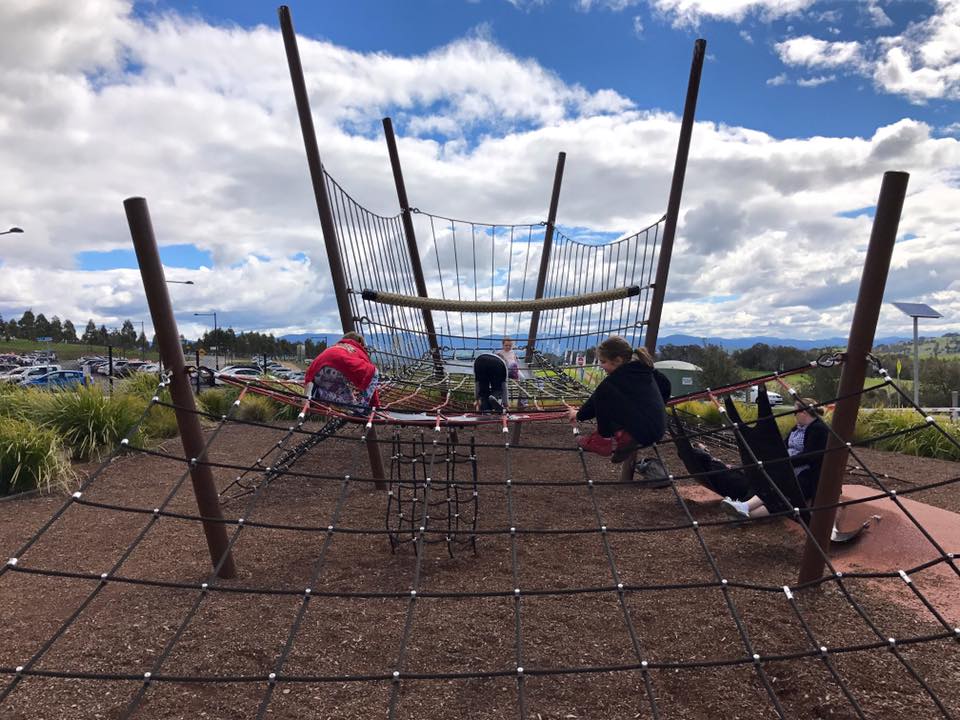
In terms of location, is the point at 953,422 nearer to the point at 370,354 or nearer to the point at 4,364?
the point at 370,354

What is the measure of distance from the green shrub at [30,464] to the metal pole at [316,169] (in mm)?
2834

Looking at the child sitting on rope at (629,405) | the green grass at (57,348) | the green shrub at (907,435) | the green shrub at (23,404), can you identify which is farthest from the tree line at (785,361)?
the green grass at (57,348)

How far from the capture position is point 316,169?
469 centimetres

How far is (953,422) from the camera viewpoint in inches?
343

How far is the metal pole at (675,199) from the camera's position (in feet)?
16.1

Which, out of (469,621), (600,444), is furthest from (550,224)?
(469,621)

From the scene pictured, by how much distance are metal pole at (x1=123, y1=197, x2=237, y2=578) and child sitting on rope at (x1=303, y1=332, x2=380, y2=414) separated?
2.71 feet

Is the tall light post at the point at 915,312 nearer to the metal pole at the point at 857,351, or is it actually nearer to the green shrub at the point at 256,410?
the metal pole at the point at 857,351

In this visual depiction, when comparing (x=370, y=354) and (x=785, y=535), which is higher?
(x=370, y=354)

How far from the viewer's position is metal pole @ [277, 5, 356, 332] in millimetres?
4562

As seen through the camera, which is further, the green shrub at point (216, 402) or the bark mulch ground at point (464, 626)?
the green shrub at point (216, 402)

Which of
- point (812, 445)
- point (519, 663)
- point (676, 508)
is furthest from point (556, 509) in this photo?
point (519, 663)

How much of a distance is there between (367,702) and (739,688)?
137 centimetres

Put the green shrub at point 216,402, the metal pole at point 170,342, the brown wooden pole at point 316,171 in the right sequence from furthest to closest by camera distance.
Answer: the green shrub at point 216,402 < the brown wooden pole at point 316,171 < the metal pole at point 170,342
